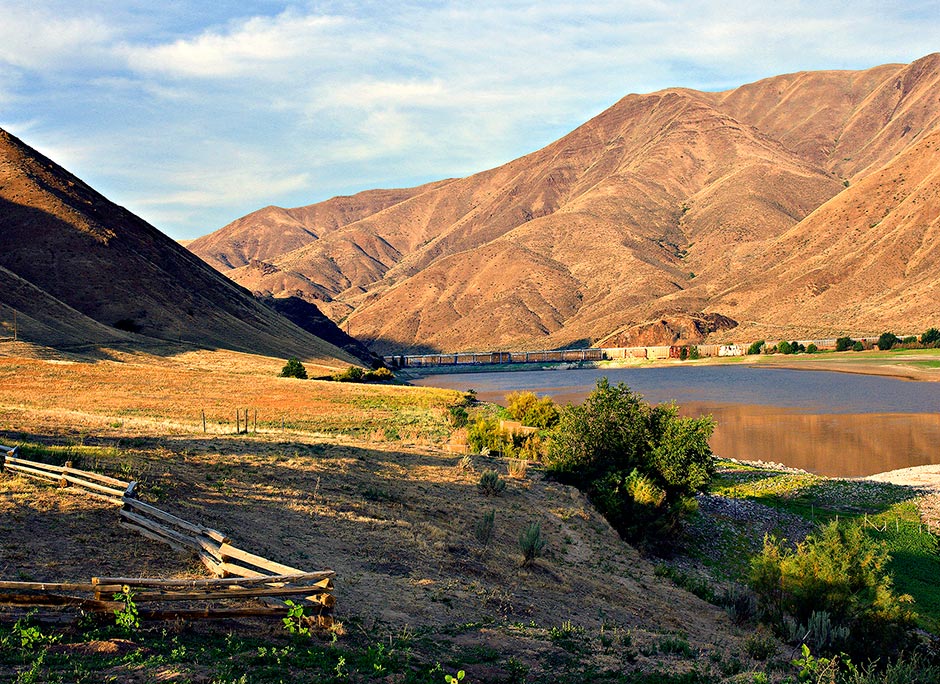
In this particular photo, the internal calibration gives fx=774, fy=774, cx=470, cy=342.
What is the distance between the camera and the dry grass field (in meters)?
12.3

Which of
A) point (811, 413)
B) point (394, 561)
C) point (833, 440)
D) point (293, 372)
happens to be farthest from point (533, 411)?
point (811, 413)

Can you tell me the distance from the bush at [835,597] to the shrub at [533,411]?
26.5 m

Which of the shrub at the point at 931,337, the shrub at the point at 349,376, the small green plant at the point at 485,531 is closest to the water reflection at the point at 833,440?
the shrub at the point at 349,376

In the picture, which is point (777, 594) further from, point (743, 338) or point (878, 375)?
point (743, 338)

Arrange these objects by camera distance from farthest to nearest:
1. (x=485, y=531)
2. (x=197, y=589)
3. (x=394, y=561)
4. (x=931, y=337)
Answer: (x=931, y=337)
(x=485, y=531)
(x=394, y=561)
(x=197, y=589)

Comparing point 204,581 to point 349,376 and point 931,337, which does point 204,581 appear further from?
point 931,337

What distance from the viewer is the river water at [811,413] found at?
162ft

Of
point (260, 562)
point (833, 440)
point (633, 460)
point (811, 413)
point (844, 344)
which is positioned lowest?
point (833, 440)

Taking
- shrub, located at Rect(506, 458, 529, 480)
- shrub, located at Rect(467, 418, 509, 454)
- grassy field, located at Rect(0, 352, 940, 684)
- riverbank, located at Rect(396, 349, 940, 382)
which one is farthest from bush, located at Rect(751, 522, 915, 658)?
riverbank, located at Rect(396, 349, 940, 382)

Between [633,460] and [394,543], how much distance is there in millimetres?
13938

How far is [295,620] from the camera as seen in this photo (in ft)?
37.4

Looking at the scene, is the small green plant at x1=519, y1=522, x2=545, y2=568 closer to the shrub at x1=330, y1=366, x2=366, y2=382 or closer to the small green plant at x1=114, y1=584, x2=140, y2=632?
the small green plant at x1=114, y1=584, x2=140, y2=632

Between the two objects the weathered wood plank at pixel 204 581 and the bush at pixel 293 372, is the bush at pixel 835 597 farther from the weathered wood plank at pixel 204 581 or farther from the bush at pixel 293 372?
the bush at pixel 293 372

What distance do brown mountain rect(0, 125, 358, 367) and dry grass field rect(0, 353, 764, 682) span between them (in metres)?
55.7
